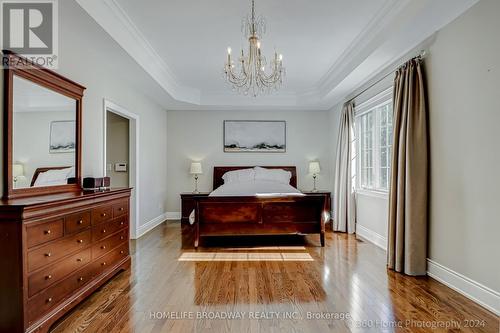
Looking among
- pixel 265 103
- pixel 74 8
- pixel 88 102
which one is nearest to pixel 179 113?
pixel 265 103

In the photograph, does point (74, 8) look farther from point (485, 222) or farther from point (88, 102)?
point (485, 222)

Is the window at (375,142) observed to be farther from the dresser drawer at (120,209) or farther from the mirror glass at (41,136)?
the mirror glass at (41,136)

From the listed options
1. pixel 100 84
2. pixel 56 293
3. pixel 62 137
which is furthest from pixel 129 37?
pixel 56 293

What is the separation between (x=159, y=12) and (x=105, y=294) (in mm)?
2778

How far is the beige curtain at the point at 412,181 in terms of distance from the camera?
3213 millimetres

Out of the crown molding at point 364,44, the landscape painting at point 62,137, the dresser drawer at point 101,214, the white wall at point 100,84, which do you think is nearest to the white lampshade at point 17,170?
the landscape painting at point 62,137

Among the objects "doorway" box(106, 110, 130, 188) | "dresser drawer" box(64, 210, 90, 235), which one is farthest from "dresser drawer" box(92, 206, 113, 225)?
"doorway" box(106, 110, 130, 188)

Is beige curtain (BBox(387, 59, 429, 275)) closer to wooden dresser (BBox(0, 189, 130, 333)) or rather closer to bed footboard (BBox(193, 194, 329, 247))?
bed footboard (BBox(193, 194, 329, 247))

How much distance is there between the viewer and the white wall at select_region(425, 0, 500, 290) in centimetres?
244

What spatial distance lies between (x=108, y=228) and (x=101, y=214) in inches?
8.8

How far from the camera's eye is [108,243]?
307 cm

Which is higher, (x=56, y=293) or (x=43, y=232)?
(x=43, y=232)

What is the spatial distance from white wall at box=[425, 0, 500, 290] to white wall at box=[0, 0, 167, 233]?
3.34 m

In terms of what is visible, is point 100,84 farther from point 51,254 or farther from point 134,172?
point 51,254
